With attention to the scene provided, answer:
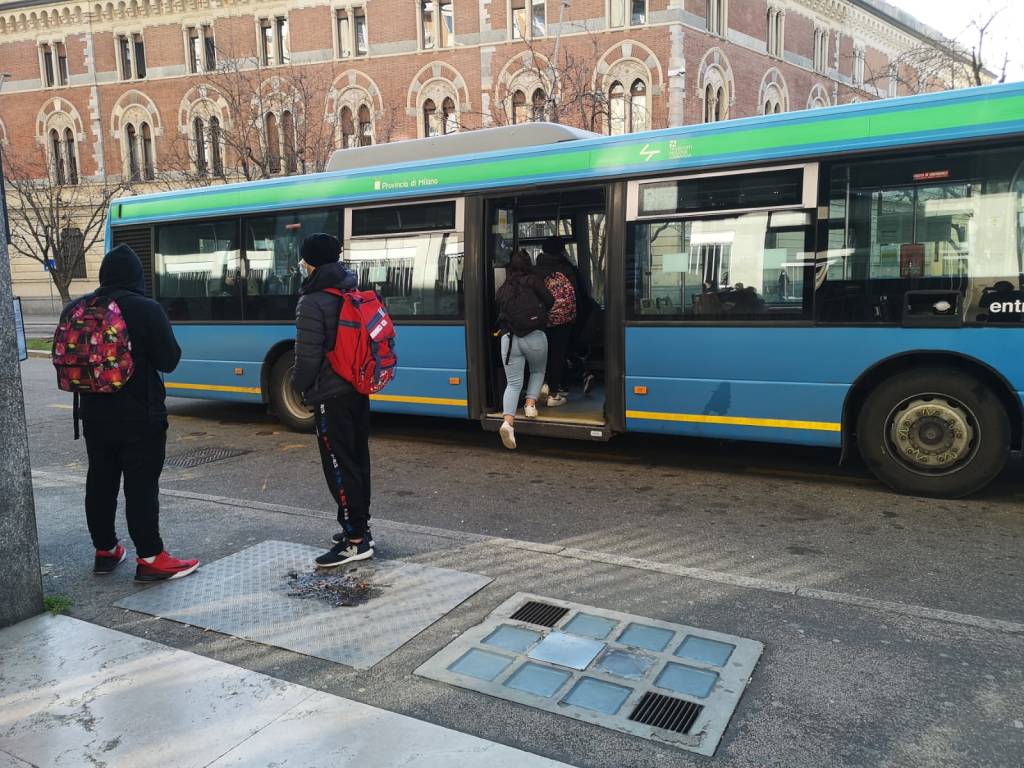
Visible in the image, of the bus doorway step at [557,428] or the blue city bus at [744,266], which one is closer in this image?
the blue city bus at [744,266]

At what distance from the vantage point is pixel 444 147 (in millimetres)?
8195

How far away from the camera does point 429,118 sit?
3288cm

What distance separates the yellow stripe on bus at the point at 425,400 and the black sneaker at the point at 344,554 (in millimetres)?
3277

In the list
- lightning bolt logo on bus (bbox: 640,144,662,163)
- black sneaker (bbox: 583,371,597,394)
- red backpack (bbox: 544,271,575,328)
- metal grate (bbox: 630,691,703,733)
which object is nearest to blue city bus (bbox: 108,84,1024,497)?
lightning bolt logo on bus (bbox: 640,144,662,163)

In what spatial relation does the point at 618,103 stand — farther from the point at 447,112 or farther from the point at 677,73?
the point at 447,112

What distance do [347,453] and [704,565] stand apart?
2.29 metres

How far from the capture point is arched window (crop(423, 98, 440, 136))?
107ft

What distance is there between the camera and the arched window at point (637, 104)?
1159 inches

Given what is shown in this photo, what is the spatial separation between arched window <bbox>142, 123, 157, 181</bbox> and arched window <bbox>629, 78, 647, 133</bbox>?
23.4 m

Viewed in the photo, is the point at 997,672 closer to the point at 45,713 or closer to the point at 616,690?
the point at 616,690

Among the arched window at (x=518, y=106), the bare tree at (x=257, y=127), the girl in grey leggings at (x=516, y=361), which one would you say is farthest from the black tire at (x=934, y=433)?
the arched window at (x=518, y=106)

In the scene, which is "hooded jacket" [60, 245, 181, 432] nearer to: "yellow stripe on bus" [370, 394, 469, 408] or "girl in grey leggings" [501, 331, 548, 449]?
"girl in grey leggings" [501, 331, 548, 449]

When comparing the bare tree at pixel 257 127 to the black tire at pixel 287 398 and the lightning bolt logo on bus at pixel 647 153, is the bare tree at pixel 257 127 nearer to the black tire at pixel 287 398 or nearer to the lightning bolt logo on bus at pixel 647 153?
the black tire at pixel 287 398

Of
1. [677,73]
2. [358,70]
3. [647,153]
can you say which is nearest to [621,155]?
[647,153]
